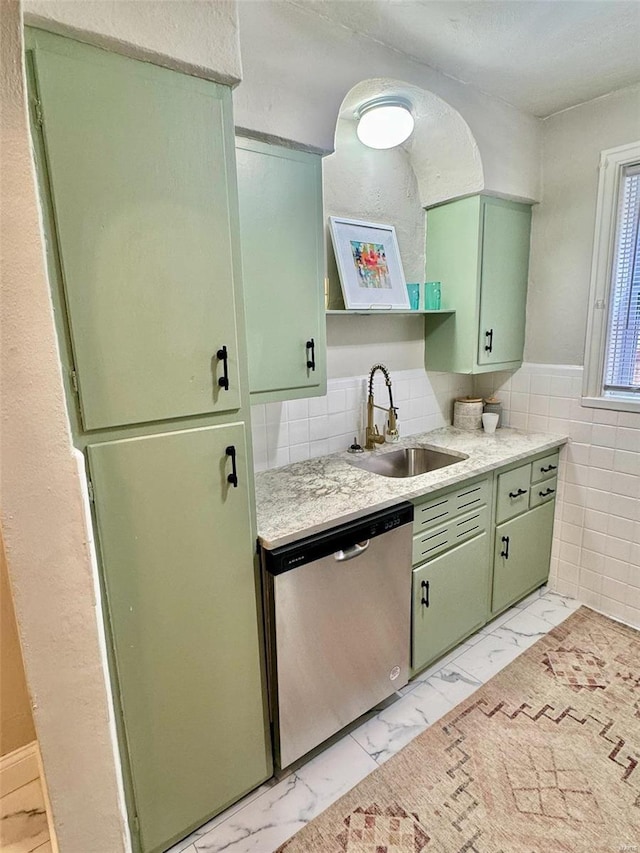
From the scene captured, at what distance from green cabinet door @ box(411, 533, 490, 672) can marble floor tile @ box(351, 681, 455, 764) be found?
12 cm

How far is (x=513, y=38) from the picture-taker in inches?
67.9

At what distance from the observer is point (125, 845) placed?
3.55 feet

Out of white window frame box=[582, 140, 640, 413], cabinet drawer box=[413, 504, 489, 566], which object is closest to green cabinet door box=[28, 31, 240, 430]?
cabinet drawer box=[413, 504, 489, 566]

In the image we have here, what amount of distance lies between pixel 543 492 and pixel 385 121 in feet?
6.53

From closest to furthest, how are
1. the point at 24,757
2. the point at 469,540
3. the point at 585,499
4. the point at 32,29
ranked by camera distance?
the point at 32,29 < the point at 24,757 < the point at 469,540 < the point at 585,499

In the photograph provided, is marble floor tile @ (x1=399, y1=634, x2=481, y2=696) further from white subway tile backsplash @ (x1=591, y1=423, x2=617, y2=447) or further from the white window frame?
the white window frame

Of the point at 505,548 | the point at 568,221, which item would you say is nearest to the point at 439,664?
the point at 505,548

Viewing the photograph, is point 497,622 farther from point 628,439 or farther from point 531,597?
point 628,439

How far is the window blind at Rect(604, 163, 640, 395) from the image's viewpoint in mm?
2203

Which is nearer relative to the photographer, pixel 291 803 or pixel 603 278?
pixel 291 803

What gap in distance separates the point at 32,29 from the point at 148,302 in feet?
1.87

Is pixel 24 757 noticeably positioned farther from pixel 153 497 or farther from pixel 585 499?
pixel 585 499

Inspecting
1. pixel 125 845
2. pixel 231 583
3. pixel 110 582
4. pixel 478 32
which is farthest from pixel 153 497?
pixel 478 32

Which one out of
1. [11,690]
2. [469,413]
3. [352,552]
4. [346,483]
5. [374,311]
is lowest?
[11,690]
